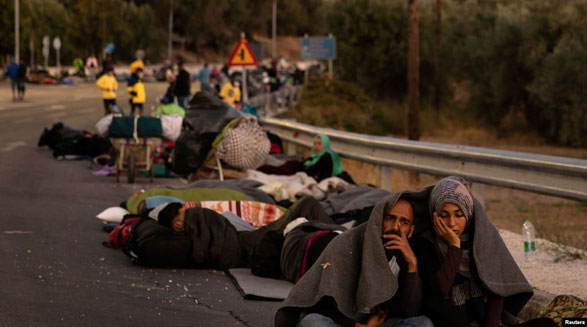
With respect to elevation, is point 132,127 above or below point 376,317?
above

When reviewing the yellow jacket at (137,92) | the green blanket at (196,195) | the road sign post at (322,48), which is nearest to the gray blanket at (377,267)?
the green blanket at (196,195)

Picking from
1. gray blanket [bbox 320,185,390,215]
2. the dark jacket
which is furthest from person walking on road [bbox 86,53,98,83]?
gray blanket [bbox 320,185,390,215]

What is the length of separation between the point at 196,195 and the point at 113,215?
990 millimetres

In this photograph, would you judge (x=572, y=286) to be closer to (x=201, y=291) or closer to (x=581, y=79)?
(x=201, y=291)

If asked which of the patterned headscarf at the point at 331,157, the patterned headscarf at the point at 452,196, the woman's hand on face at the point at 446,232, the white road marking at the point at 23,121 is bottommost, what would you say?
the white road marking at the point at 23,121

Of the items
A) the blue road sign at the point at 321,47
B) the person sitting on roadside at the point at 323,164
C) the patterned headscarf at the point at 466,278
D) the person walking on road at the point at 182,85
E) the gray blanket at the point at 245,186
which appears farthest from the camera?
the blue road sign at the point at 321,47

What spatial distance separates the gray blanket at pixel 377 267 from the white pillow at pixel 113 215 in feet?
21.9

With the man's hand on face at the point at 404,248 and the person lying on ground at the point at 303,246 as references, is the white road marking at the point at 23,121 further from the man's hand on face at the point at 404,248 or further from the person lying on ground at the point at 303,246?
the man's hand on face at the point at 404,248

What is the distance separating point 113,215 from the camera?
12.6 metres

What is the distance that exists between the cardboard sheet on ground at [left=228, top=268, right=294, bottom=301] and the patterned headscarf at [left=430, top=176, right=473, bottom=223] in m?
2.84

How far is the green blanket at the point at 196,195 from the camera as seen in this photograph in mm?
12430

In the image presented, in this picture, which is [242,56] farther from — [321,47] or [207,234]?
[321,47]

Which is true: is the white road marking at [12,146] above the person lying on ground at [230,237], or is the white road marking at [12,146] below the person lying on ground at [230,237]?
below

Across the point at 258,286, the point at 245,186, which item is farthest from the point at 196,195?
the point at 258,286
